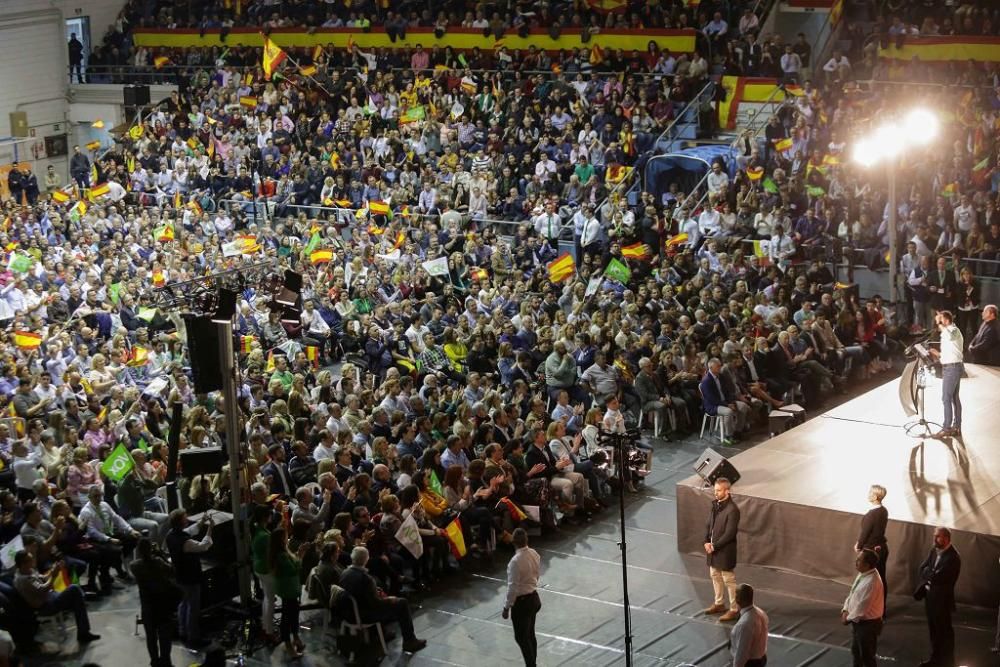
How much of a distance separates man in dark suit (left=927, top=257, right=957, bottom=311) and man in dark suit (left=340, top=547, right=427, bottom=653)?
11.4m

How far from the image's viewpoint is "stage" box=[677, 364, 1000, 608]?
1197 centimetres

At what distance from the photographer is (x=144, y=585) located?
11.1 meters

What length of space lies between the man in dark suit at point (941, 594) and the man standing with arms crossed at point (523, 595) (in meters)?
3.09

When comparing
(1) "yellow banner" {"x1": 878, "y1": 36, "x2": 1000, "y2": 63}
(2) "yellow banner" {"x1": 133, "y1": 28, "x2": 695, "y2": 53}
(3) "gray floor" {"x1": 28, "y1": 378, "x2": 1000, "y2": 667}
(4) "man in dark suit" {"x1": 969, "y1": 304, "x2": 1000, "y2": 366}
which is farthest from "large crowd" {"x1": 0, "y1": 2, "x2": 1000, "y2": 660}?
(4) "man in dark suit" {"x1": 969, "y1": 304, "x2": 1000, "y2": 366}

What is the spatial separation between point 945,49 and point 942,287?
7.29m

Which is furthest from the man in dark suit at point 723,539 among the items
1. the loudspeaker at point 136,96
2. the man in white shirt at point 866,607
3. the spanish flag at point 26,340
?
the loudspeaker at point 136,96

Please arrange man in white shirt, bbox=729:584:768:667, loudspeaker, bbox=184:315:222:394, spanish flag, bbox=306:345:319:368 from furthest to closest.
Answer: spanish flag, bbox=306:345:319:368 → loudspeaker, bbox=184:315:222:394 → man in white shirt, bbox=729:584:768:667

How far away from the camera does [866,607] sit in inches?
407

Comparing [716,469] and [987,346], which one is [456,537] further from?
[987,346]

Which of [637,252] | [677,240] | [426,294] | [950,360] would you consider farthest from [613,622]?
[677,240]

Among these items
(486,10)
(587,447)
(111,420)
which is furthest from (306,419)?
(486,10)

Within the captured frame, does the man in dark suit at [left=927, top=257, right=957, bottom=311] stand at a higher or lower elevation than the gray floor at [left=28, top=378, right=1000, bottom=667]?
higher

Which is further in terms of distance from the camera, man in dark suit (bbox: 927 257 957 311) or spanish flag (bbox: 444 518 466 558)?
man in dark suit (bbox: 927 257 957 311)

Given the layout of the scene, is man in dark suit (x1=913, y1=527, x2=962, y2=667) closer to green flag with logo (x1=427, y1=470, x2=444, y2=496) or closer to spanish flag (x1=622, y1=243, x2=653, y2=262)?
A: green flag with logo (x1=427, y1=470, x2=444, y2=496)
